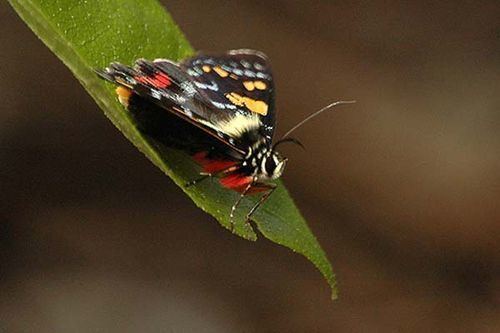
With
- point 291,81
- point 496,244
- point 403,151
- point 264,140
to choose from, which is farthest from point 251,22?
point 264,140

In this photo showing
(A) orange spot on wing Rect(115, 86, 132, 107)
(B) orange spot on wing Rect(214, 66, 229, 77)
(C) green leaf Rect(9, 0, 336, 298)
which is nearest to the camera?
(C) green leaf Rect(9, 0, 336, 298)

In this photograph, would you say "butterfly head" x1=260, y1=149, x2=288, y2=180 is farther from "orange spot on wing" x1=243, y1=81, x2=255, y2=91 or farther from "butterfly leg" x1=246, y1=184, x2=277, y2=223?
"orange spot on wing" x1=243, y1=81, x2=255, y2=91

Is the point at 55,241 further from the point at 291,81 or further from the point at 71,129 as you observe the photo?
the point at 291,81

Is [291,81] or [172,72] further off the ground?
[172,72]

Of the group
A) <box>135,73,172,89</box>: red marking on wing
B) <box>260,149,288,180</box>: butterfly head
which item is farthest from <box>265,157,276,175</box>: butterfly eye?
<box>135,73,172,89</box>: red marking on wing

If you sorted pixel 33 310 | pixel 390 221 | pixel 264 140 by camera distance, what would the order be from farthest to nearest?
pixel 390 221 < pixel 33 310 < pixel 264 140

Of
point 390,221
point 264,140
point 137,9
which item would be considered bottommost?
point 390,221

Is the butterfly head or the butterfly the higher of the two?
the butterfly
